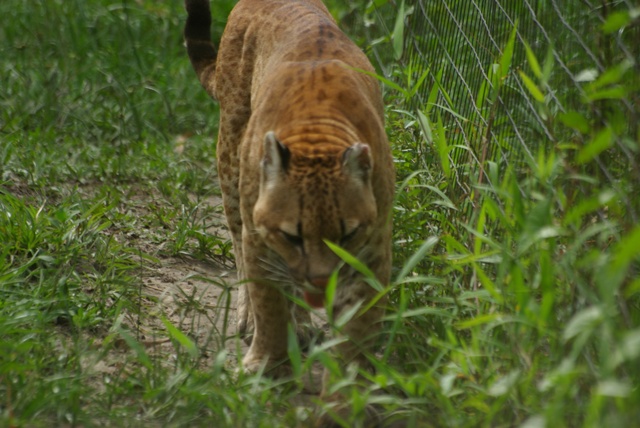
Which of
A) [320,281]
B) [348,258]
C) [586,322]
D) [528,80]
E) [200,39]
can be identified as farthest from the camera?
[200,39]

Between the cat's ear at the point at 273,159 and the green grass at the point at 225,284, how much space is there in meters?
0.46

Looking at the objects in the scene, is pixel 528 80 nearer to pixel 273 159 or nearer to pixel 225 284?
pixel 273 159

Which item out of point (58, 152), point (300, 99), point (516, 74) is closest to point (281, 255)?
point (300, 99)

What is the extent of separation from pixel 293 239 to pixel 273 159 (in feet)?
0.98

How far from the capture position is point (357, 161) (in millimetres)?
3771

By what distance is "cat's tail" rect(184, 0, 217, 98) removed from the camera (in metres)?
5.79

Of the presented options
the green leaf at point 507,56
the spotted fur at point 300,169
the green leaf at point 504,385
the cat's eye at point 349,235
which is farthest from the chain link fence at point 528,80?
the green leaf at point 504,385

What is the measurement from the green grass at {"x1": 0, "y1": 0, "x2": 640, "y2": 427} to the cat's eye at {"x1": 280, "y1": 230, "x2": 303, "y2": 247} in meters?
0.31

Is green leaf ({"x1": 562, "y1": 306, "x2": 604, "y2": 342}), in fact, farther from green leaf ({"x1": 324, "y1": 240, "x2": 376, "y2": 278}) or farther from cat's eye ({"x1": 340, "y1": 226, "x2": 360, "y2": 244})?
cat's eye ({"x1": 340, "y1": 226, "x2": 360, "y2": 244})

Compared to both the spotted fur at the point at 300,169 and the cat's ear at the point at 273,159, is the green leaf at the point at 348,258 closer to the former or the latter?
the spotted fur at the point at 300,169

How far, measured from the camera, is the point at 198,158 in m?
7.18

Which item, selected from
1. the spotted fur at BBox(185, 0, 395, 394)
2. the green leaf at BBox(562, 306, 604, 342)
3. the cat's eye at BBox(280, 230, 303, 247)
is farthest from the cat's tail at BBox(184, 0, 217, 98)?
the green leaf at BBox(562, 306, 604, 342)

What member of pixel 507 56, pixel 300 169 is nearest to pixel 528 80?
pixel 507 56

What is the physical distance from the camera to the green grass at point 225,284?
3127 mm
